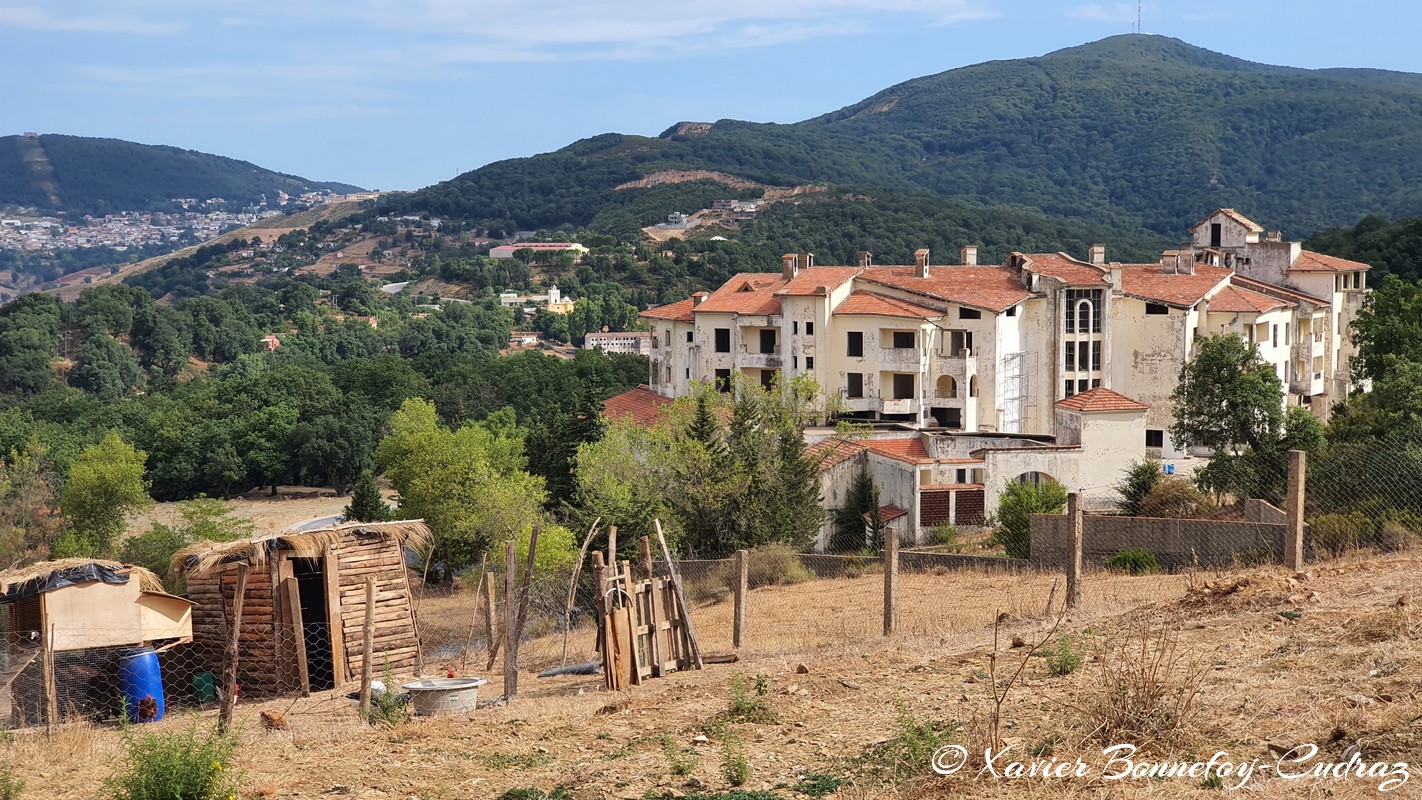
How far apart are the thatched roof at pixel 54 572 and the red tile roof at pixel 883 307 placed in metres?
36.3

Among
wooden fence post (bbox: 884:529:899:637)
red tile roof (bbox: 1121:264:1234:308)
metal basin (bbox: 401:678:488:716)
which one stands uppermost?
red tile roof (bbox: 1121:264:1234:308)

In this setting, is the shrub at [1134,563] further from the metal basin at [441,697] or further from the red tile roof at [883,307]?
the red tile roof at [883,307]

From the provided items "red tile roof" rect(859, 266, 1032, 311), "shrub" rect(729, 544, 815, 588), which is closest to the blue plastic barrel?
"shrub" rect(729, 544, 815, 588)

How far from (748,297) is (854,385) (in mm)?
6611

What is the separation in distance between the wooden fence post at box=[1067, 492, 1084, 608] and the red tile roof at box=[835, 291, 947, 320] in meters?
34.0

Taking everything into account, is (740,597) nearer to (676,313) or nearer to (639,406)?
(639,406)

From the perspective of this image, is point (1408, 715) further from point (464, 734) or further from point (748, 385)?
point (748, 385)

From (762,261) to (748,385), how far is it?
297 ft

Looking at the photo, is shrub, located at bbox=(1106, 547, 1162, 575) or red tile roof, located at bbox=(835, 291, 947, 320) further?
red tile roof, located at bbox=(835, 291, 947, 320)

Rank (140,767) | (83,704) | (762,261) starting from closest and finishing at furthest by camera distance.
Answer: (140,767), (83,704), (762,261)

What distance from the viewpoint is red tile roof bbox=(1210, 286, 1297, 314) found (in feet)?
167

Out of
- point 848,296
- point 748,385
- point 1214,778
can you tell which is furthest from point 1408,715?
point 848,296

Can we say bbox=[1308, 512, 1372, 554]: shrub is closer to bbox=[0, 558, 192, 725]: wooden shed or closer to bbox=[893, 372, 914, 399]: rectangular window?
bbox=[0, 558, 192, 725]: wooden shed

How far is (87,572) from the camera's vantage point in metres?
15.7
